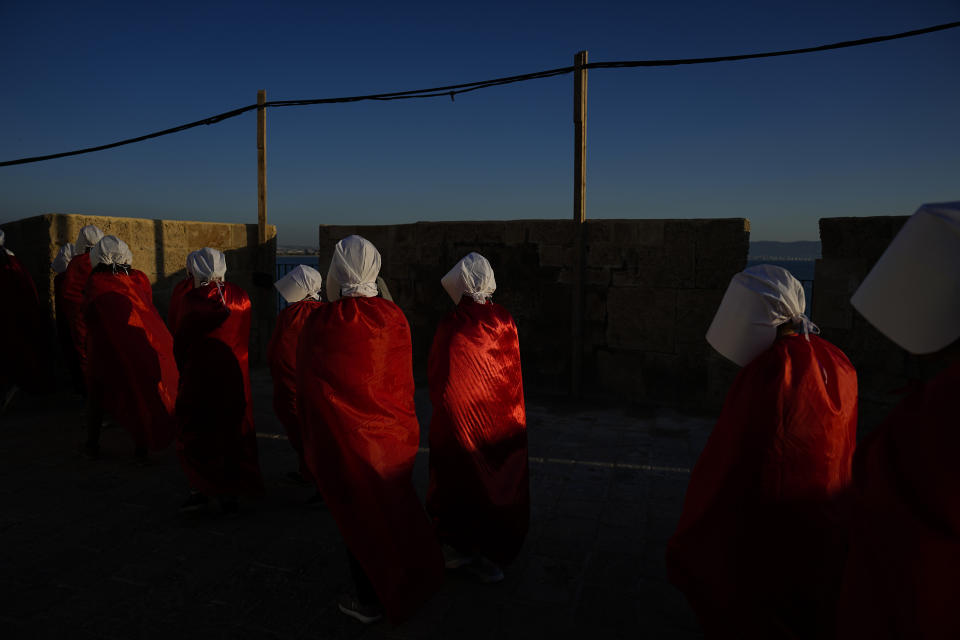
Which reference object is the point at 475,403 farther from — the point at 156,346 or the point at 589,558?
the point at 156,346

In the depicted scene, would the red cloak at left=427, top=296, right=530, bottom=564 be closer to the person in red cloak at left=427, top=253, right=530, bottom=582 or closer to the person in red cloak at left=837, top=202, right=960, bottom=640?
the person in red cloak at left=427, top=253, right=530, bottom=582

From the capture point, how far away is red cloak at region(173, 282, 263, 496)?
397 cm

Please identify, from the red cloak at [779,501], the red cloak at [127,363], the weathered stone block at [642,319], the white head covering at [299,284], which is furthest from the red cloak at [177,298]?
the weathered stone block at [642,319]

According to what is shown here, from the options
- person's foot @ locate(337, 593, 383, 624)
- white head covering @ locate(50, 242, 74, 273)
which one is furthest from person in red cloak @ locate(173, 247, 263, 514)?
white head covering @ locate(50, 242, 74, 273)

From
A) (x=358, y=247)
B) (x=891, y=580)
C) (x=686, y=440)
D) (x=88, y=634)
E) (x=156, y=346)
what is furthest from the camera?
(x=686, y=440)

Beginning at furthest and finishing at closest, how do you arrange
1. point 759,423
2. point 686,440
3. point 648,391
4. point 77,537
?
1. point 648,391
2. point 686,440
3. point 77,537
4. point 759,423

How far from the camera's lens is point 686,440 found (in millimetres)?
5711

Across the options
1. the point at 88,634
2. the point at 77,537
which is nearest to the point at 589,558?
the point at 88,634

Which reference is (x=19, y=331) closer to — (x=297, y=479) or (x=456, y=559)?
(x=297, y=479)

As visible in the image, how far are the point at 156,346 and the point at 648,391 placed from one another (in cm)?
518

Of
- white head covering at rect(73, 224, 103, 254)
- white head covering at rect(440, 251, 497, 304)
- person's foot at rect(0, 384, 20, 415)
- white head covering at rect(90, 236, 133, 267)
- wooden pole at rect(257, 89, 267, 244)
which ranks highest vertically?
wooden pole at rect(257, 89, 267, 244)

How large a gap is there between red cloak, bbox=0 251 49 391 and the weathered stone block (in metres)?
6.60

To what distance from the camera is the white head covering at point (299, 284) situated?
459 centimetres

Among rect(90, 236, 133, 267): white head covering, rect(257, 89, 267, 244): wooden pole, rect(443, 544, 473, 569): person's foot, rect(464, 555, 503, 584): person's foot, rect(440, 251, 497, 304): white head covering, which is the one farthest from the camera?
rect(257, 89, 267, 244): wooden pole
